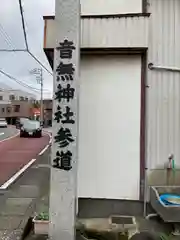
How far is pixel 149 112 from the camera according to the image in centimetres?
481

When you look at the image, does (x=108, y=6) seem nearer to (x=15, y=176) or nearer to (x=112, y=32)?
(x=112, y=32)

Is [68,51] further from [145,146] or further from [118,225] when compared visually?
[118,225]

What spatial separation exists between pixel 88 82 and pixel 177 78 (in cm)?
150

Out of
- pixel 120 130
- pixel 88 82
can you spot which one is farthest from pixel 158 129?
pixel 88 82

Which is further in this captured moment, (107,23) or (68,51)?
(107,23)

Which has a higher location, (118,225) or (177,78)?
(177,78)

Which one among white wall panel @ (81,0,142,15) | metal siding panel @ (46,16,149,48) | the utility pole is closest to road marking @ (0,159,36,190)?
the utility pole

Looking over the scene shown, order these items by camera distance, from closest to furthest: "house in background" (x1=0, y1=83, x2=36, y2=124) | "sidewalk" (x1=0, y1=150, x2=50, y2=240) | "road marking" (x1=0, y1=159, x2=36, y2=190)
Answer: "sidewalk" (x1=0, y1=150, x2=50, y2=240) → "road marking" (x1=0, y1=159, x2=36, y2=190) → "house in background" (x1=0, y1=83, x2=36, y2=124)

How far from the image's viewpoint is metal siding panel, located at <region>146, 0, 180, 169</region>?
4801 millimetres

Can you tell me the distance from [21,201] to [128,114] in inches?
160

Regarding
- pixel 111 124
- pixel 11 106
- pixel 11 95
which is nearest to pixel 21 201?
pixel 111 124

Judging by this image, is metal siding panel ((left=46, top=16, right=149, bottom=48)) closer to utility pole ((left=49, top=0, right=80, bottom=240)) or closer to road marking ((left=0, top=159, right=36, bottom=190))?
utility pole ((left=49, top=0, right=80, bottom=240))

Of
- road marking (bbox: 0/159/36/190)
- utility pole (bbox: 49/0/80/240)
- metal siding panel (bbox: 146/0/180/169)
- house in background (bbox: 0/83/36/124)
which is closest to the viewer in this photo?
utility pole (bbox: 49/0/80/240)

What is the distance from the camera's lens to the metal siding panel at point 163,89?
4801 millimetres
